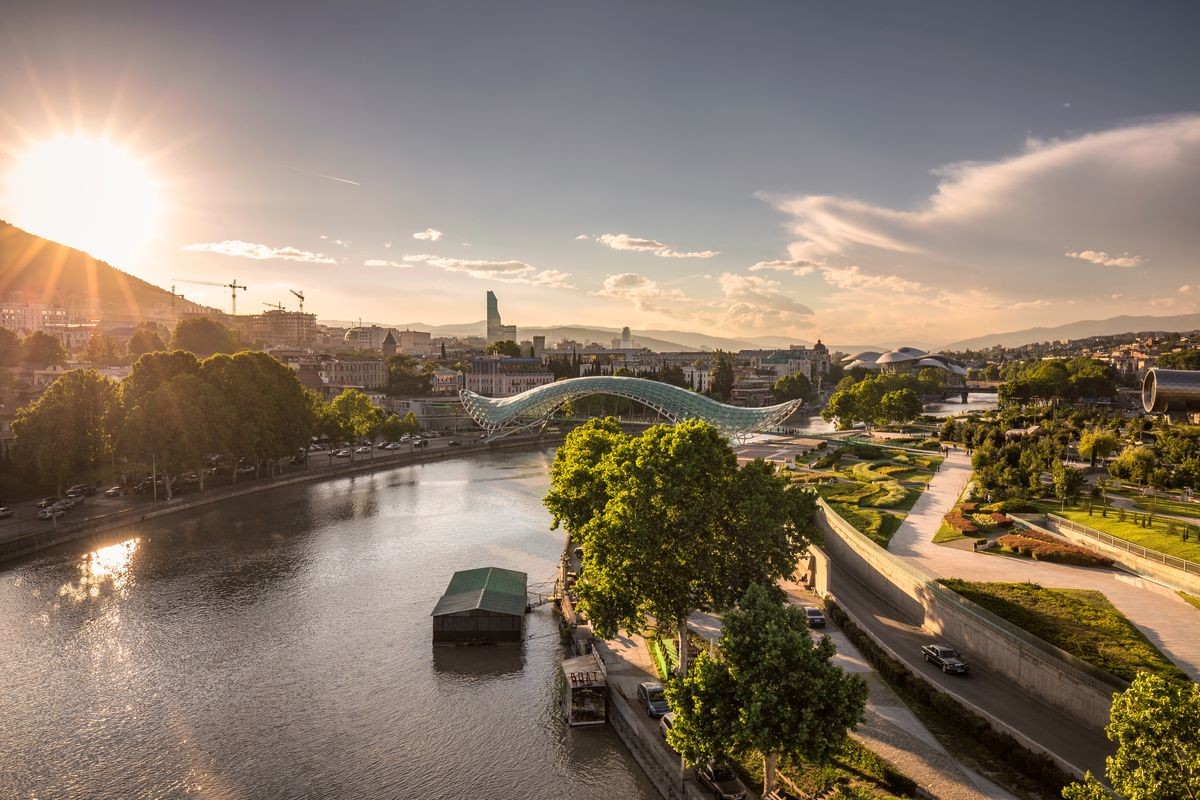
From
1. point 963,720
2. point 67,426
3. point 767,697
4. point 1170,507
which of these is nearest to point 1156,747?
point 767,697

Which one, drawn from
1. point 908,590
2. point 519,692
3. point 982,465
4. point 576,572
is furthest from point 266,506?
point 982,465

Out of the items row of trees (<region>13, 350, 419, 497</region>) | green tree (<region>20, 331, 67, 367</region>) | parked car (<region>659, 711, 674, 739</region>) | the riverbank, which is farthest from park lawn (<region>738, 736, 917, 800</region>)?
green tree (<region>20, 331, 67, 367</region>)

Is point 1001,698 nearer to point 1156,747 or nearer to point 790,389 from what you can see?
point 1156,747

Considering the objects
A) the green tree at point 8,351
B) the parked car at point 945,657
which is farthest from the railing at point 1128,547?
the green tree at point 8,351

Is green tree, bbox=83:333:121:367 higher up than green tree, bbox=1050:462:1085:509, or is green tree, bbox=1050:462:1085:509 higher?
green tree, bbox=83:333:121:367

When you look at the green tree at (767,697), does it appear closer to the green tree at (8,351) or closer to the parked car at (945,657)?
the parked car at (945,657)

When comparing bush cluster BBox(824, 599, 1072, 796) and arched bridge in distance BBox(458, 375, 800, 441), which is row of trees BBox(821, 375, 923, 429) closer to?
arched bridge in distance BBox(458, 375, 800, 441)
